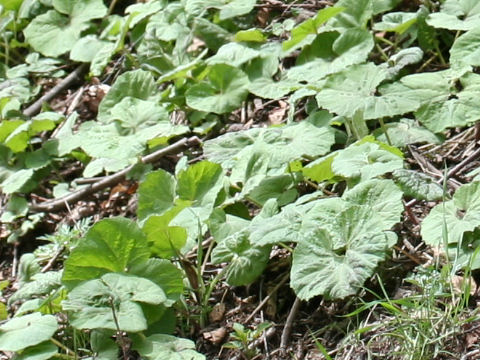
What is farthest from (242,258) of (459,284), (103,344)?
(459,284)

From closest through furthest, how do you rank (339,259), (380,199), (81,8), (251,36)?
(339,259) < (380,199) < (251,36) < (81,8)

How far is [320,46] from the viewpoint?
10.1 feet

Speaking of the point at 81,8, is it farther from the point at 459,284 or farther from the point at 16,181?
the point at 459,284

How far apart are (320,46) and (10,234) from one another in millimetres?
1409

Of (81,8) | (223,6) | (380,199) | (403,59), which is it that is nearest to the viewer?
(380,199)

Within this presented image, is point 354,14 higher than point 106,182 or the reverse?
higher

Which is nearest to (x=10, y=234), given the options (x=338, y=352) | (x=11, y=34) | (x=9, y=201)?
(x=9, y=201)

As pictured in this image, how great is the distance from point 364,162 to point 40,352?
1068 mm

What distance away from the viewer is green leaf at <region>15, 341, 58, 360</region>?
225 cm

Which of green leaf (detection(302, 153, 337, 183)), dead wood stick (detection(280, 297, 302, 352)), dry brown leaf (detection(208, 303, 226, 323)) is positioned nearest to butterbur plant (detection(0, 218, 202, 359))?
dry brown leaf (detection(208, 303, 226, 323))

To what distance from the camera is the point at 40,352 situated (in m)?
2.26

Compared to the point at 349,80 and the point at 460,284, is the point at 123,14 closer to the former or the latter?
the point at 349,80

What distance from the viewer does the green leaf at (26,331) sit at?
7.18ft

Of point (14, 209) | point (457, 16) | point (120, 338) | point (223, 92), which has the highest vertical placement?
point (457, 16)
